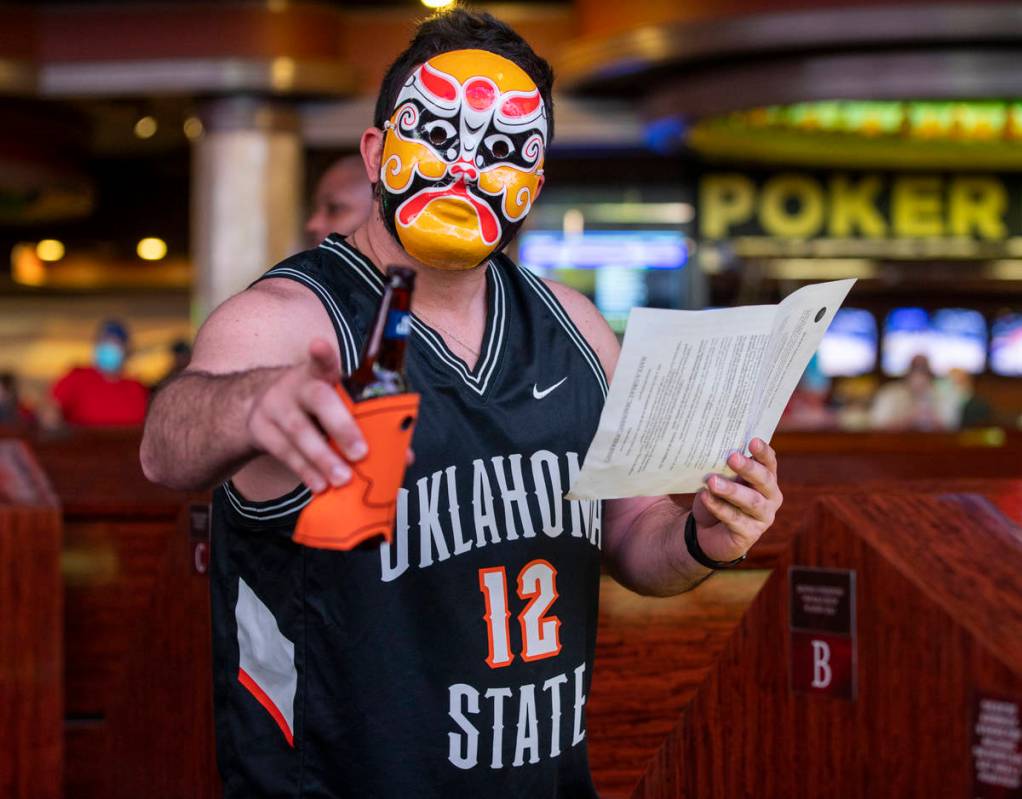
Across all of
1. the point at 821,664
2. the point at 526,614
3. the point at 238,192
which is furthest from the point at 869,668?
the point at 238,192

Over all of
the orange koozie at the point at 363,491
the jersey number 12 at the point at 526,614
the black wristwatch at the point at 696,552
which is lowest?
the jersey number 12 at the point at 526,614

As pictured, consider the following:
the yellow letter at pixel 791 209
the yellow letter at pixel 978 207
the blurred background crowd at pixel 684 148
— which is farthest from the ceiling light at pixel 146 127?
the yellow letter at pixel 978 207

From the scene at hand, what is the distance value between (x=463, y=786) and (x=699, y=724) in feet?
1.09

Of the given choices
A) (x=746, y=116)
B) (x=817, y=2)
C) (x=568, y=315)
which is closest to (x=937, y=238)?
(x=746, y=116)

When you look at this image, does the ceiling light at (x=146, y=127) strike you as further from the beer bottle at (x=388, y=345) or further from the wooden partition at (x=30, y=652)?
the beer bottle at (x=388, y=345)

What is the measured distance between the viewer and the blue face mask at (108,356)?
6.07 meters

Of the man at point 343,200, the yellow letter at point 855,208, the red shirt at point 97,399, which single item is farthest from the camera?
the yellow letter at point 855,208

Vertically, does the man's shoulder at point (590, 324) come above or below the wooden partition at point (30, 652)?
above

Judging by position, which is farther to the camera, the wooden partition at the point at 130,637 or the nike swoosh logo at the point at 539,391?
the wooden partition at the point at 130,637

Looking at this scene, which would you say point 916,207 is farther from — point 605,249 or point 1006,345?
point 605,249

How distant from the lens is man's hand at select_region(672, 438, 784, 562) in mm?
1267

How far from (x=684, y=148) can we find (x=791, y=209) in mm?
1001

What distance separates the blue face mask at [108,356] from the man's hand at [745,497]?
16.9 feet

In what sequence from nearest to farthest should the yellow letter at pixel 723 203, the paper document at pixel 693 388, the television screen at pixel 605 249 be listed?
the paper document at pixel 693 388
the television screen at pixel 605 249
the yellow letter at pixel 723 203
